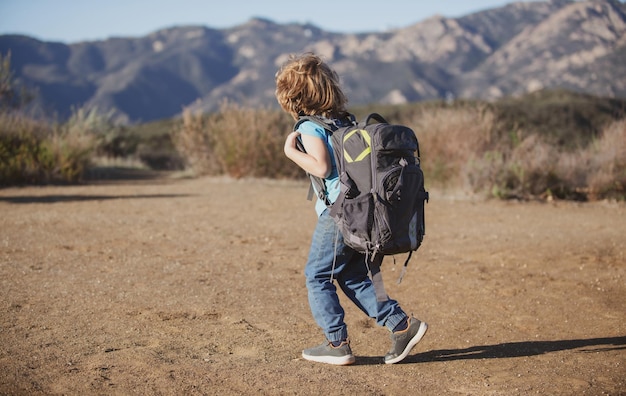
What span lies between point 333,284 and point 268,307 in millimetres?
1478

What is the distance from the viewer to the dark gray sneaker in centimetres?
396

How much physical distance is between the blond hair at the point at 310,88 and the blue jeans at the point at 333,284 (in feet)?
1.88

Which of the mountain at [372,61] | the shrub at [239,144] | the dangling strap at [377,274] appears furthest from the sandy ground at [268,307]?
the mountain at [372,61]

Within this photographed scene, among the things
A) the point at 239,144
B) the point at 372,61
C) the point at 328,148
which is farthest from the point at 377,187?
the point at 372,61

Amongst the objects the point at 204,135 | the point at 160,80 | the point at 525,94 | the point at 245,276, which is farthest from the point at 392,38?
the point at 245,276

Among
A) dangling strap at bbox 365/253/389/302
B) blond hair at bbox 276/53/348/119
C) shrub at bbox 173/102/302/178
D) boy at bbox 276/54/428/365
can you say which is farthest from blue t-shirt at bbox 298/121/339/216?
shrub at bbox 173/102/302/178

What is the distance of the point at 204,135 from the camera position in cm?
1645

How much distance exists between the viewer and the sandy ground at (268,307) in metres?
3.73

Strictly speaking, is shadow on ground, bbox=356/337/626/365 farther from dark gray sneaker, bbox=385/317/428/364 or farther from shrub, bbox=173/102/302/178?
shrub, bbox=173/102/302/178

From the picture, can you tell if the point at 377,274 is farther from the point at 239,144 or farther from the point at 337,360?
the point at 239,144

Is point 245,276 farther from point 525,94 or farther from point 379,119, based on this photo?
point 525,94

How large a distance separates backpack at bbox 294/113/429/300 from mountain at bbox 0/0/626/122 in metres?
35.6

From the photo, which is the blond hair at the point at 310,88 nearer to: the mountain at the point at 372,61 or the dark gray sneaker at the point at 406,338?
the dark gray sneaker at the point at 406,338

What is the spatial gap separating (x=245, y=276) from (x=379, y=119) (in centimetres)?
290
